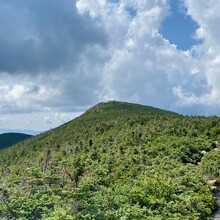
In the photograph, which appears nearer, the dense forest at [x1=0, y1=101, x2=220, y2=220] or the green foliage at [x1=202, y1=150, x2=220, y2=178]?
the dense forest at [x1=0, y1=101, x2=220, y2=220]

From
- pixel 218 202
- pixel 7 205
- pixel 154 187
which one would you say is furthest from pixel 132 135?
pixel 7 205

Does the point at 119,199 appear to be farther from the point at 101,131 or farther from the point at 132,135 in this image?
the point at 101,131

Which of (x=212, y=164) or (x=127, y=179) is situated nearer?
(x=127, y=179)

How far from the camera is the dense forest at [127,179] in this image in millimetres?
19062

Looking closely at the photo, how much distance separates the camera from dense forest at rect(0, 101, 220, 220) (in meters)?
19.1

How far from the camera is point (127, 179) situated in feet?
117

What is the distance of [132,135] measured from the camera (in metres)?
72.4

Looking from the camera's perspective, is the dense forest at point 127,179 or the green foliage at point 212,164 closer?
the dense forest at point 127,179

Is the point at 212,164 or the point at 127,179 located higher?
the point at 212,164

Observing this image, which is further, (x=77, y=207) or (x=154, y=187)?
(x=154, y=187)

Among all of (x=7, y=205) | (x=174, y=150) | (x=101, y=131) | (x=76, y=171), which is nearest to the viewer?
(x=7, y=205)

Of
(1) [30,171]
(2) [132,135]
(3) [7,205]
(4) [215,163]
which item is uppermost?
(2) [132,135]

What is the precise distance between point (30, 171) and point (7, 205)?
14.3 ft

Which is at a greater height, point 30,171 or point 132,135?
point 132,135
